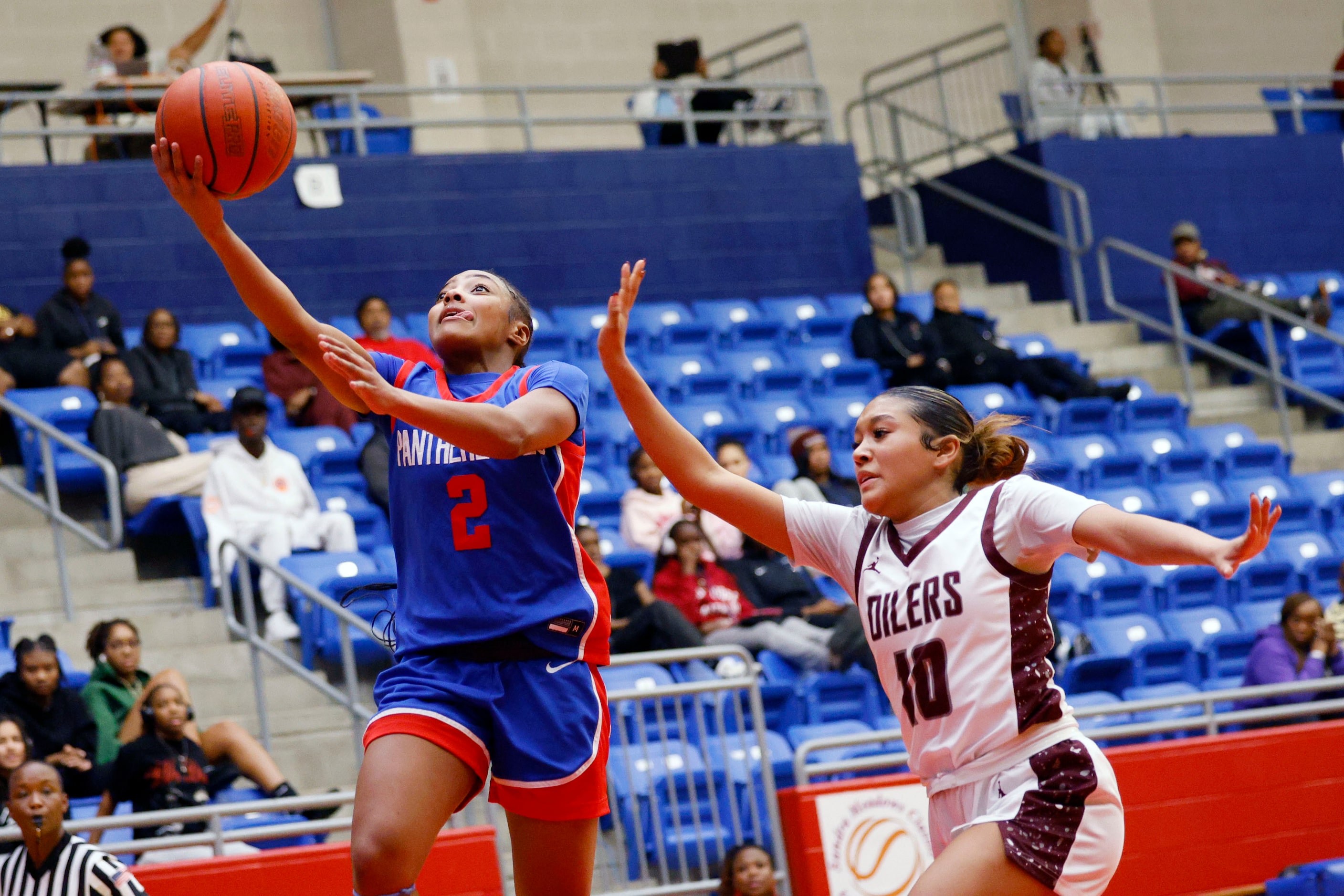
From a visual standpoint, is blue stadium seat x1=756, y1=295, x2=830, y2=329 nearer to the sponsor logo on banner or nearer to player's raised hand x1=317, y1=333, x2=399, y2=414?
the sponsor logo on banner

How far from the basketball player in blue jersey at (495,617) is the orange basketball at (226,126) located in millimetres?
85

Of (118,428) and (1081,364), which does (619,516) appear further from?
(1081,364)

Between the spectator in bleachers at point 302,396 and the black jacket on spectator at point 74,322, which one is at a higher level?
the black jacket on spectator at point 74,322

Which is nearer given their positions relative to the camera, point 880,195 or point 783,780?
point 783,780

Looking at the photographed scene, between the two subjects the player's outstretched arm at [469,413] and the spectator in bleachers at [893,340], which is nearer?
the player's outstretched arm at [469,413]

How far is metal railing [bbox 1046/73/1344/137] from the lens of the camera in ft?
46.6

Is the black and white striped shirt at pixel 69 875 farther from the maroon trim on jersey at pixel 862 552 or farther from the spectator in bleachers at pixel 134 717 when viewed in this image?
the maroon trim on jersey at pixel 862 552

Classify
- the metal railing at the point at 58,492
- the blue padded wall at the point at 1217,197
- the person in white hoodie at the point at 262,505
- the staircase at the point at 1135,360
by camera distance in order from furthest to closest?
the blue padded wall at the point at 1217,197 → the staircase at the point at 1135,360 → the person in white hoodie at the point at 262,505 → the metal railing at the point at 58,492

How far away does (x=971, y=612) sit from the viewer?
360 centimetres

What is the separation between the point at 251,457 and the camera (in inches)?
351

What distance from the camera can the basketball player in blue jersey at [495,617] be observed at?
12.0 feet

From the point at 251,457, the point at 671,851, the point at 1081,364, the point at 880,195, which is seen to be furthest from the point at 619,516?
the point at 880,195

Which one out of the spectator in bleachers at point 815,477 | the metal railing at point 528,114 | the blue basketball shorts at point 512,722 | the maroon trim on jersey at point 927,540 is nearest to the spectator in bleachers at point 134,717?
the spectator in bleachers at point 815,477

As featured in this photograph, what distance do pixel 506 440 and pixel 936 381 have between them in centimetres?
820
